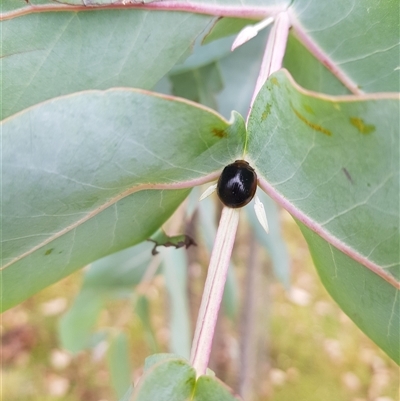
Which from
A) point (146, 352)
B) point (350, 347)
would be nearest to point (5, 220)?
point (146, 352)

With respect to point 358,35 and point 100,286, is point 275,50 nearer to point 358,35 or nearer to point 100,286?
point 358,35

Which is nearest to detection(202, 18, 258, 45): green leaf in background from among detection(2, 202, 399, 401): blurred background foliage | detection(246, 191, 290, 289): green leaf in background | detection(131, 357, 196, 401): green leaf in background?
detection(131, 357, 196, 401): green leaf in background

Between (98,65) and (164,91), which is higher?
(164,91)

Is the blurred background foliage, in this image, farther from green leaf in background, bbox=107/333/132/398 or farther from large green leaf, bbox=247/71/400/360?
large green leaf, bbox=247/71/400/360

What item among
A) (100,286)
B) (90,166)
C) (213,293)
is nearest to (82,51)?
(90,166)

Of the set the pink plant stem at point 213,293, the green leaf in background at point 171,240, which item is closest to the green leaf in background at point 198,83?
the green leaf in background at point 171,240

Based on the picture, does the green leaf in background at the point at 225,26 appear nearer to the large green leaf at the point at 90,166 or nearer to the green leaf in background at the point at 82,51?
the green leaf in background at the point at 82,51

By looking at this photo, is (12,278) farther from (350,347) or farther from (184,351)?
(350,347)
